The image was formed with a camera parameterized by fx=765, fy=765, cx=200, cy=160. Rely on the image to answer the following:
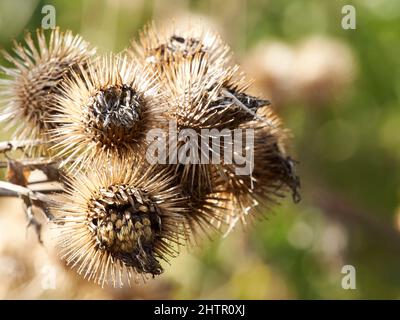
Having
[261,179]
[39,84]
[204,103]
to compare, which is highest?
[39,84]

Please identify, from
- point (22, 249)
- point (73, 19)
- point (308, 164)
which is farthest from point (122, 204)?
point (73, 19)

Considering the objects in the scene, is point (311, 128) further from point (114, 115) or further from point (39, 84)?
point (114, 115)

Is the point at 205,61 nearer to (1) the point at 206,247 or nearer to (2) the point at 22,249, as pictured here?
(2) the point at 22,249

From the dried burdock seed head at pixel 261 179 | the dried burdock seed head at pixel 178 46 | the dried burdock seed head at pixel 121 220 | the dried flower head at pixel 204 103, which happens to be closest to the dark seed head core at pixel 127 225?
the dried burdock seed head at pixel 121 220

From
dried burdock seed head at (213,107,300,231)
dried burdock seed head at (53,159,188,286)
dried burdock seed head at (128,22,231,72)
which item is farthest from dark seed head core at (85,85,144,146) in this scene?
dried burdock seed head at (213,107,300,231)

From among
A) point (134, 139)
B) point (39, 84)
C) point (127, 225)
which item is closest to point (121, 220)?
point (127, 225)

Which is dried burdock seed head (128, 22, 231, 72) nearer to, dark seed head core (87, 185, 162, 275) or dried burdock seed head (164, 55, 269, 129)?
dried burdock seed head (164, 55, 269, 129)
